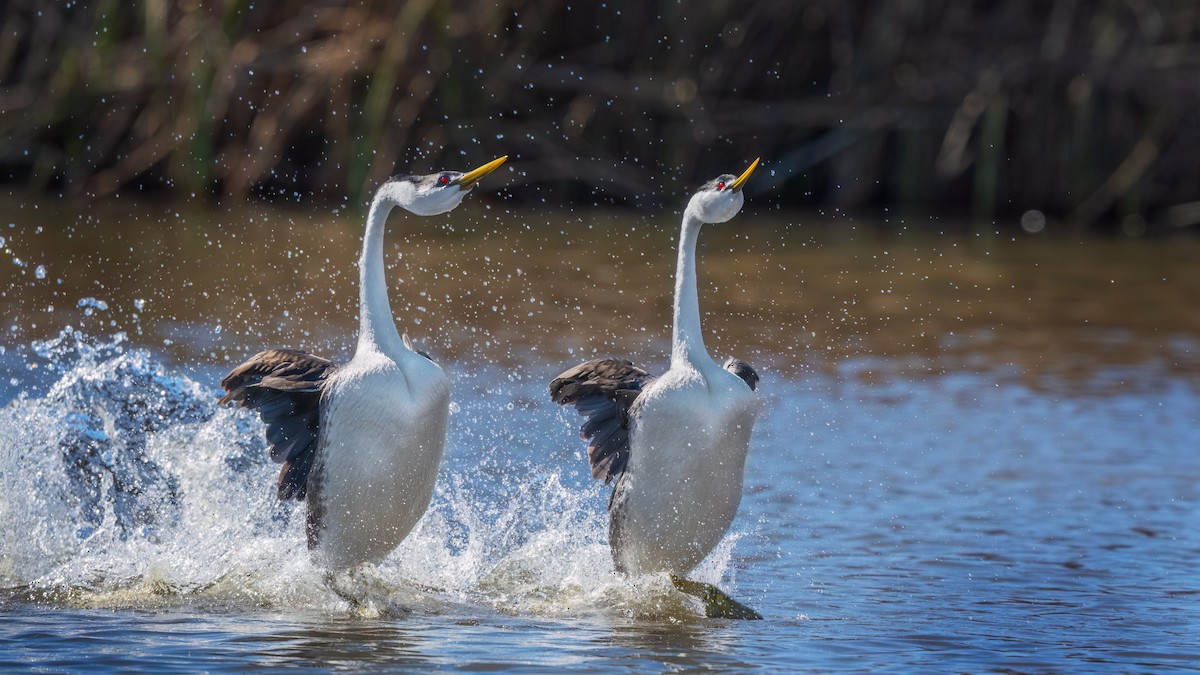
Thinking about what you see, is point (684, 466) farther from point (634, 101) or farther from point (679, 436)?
point (634, 101)

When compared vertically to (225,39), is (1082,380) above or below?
below

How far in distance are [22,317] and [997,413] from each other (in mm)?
6532

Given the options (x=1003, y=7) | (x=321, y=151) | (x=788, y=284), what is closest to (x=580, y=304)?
(x=788, y=284)

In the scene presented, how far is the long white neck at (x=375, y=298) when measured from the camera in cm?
661

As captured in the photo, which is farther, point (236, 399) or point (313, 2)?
point (313, 2)

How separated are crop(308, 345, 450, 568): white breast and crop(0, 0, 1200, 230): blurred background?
14.1 m

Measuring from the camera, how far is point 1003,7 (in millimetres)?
23328

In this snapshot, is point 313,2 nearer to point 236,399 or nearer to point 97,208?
point 97,208

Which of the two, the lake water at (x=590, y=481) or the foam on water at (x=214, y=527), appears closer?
the lake water at (x=590, y=481)

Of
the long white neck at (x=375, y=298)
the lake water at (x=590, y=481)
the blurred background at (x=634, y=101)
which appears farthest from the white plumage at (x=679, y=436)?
the blurred background at (x=634, y=101)

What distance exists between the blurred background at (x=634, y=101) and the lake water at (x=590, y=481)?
512 cm

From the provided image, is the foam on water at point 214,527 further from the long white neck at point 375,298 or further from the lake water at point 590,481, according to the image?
the long white neck at point 375,298

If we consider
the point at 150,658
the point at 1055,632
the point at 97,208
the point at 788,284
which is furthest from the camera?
the point at 97,208

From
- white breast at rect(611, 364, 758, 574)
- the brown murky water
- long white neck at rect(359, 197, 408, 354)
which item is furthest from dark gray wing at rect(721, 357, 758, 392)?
the brown murky water
